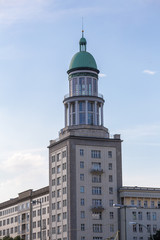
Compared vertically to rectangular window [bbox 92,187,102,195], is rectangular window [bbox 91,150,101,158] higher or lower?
higher

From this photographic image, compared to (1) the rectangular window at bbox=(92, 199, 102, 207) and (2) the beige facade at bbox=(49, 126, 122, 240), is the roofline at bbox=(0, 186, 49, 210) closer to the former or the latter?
(2) the beige facade at bbox=(49, 126, 122, 240)

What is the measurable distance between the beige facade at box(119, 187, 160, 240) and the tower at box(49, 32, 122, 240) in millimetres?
2460

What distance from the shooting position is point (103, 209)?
116875 millimetres

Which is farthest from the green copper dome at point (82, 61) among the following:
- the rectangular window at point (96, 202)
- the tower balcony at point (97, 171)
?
the rectangular window at point (96, 202)

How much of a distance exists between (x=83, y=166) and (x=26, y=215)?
103 ft

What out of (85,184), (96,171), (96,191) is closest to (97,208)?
(96,191)

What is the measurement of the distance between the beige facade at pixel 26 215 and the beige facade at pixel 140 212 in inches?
826

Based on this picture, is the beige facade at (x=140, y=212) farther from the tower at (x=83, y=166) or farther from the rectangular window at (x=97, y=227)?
the rectangular window at (x=97, y=227)

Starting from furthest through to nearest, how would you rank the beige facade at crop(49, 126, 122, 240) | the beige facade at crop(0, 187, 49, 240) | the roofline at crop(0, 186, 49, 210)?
1. the roofline at crop(0, 186, 49, 210)
2. the beige facade at crop(0, 187, 49, 240)
3. the beige facade at crop(49, 126, 122, 240)

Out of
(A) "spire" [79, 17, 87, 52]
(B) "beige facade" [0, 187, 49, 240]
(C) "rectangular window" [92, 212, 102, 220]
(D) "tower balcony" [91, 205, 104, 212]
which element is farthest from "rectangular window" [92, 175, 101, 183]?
(A) "spire" [79, 17, 87, 52]

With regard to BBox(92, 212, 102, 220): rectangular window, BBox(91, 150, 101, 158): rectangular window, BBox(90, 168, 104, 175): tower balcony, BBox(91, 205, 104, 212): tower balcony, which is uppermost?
BBox(91, 150, 101, 158): rectangular window

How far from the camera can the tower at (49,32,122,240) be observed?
116m

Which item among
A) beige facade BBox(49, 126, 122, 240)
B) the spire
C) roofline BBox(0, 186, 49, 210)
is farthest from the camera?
roofline BBox(0, 186, 49, 210)

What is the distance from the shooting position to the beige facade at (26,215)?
131 m
